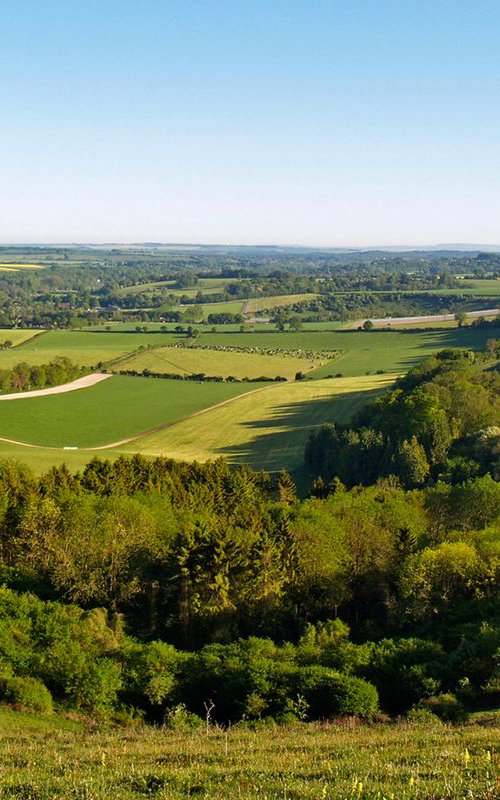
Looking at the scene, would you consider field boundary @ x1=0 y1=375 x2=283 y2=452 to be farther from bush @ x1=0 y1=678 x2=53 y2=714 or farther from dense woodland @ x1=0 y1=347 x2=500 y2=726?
bush @ x1=0 y1=678 x2=53 y2=714

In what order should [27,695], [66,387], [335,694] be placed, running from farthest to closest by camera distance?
[66,387] < [335,694] < [27,695]

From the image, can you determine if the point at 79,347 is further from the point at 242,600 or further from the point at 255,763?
the point at 255,763

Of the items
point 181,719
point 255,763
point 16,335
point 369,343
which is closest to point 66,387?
point 16,335

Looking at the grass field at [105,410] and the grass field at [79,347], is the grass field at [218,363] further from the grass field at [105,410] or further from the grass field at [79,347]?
the grass field at [105,410]

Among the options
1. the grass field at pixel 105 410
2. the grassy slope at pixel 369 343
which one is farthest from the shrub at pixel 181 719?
the grassy slope at pixel 369 343

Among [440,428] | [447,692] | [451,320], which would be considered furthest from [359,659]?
[451,320]

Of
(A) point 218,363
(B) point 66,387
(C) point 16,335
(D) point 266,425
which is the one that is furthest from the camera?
(C) point 16,335

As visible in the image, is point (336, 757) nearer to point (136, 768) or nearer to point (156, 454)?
point (136, 768)
